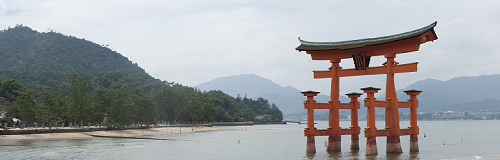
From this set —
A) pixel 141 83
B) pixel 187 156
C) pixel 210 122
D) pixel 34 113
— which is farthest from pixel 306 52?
pixel 141 83

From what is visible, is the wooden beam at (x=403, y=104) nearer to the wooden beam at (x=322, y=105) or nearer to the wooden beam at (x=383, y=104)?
the wooden beam at (x=383, y=104)

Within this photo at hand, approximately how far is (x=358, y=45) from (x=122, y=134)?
47061 mm

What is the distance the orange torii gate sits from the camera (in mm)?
28719

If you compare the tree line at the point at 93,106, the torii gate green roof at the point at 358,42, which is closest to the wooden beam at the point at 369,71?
the torii gate green roof at the point at 358,42

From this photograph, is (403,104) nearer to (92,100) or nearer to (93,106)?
(93,106)

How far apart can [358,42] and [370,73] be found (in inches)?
85.8

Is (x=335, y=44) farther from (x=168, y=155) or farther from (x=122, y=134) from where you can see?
(x=122, y=134)

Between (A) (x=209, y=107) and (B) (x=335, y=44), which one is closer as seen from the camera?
(B) (x=335, y=44)

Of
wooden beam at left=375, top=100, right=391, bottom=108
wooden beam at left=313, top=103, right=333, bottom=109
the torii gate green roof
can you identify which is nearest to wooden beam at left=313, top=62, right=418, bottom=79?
the torii gate green roof

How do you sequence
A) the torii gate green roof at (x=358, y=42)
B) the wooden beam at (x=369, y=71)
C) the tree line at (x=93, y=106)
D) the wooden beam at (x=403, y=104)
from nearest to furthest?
the torii gate green roof at (x=358, y=42)
the wooden beam at (x=369, y=71)
the wooden beam at (x=403, y=104)
the tree line at (x=93, y=106)

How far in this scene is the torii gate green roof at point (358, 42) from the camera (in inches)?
1106

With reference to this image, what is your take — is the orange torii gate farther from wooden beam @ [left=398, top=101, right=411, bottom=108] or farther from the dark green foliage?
the dark green foliage

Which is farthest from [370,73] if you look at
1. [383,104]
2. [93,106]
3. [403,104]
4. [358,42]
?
[93,106]

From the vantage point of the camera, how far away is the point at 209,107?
127938mm
